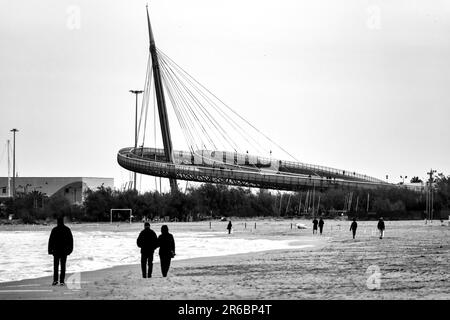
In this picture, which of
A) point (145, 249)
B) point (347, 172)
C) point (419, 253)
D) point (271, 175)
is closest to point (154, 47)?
point (271, 175)

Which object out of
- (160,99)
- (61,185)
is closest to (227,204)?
(160,99)

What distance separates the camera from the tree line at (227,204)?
108 metres

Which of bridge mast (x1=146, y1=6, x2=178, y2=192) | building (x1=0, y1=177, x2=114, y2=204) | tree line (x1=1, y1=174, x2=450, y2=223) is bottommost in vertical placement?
tree line (x1=1, y1=174, x2=450, y2=223)

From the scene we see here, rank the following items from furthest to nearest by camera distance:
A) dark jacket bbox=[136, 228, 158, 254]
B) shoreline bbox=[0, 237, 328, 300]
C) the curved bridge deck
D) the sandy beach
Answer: the curved bridge deck
dark jacket bbox=[136, 228, 158, 254]
shoreline bbox=[0, 237, 328, 300]
the sandy beach

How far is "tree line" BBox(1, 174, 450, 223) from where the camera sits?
108 m

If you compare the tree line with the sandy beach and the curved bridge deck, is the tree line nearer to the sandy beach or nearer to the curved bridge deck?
the curved bridge deck

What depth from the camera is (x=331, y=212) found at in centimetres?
11381

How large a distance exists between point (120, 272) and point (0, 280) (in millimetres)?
2933

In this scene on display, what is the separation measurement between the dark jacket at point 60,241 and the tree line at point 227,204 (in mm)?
83836

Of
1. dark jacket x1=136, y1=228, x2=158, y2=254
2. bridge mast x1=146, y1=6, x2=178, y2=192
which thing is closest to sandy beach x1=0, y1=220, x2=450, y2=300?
dark jacket x1=136, y1=228, x2=158, y2=254

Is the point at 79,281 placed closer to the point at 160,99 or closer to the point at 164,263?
the point at 164,263

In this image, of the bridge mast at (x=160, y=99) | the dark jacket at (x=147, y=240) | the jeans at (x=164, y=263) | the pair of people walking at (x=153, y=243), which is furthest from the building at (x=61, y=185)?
the dark jacket at (x=147, y=240)

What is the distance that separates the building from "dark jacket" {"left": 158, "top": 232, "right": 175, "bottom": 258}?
113655 mm

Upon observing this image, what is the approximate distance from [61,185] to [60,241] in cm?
12331
